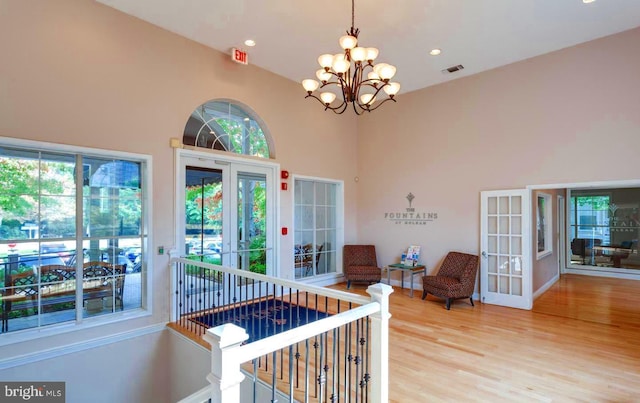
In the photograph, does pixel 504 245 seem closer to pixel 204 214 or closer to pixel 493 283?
pixel 493 283

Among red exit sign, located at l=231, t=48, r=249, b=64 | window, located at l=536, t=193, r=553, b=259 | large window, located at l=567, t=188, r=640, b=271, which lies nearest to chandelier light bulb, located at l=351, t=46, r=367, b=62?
red exit sign, located at l=231, t=48, r=249, b=64

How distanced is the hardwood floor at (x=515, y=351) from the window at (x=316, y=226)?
1855mm

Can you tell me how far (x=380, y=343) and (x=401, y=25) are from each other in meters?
3.89

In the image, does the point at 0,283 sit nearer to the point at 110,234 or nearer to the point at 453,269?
the point at 110,234

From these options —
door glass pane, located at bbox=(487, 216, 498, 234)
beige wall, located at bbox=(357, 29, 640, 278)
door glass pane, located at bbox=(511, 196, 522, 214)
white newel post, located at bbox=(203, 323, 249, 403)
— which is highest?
beige wall, located at bbox=(357, 29, 640, 278)

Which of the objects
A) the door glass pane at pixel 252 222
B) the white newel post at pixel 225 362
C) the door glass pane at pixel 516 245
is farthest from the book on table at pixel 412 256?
the white newel post at pixel 225 362

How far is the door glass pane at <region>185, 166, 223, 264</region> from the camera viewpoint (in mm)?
4738

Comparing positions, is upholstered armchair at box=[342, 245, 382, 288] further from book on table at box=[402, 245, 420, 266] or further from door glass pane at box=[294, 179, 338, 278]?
book on table at box=[402, 245, 420, 266]

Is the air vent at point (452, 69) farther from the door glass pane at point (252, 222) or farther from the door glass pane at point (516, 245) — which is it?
the door glass pane at point (252, 222)

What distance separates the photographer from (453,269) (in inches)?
227

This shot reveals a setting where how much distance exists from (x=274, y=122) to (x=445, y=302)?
4369 millimetres

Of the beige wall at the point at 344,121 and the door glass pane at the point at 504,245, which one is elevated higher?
the beige wall at the point at 344,121

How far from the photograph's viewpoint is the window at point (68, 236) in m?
3.39

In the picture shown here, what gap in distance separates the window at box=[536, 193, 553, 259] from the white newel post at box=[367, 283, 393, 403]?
5.40m
